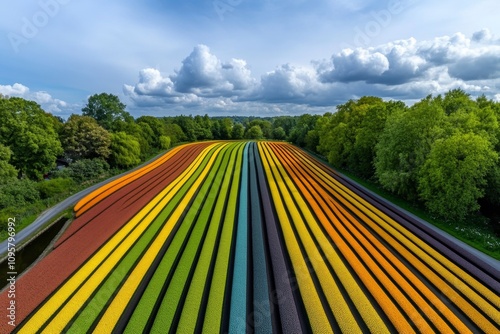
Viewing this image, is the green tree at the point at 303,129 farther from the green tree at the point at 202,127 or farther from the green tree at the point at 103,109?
the green tree at the point at 103,109

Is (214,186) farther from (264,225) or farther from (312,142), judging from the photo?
(312,142)

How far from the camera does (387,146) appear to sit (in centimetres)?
3506

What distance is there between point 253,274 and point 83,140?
44869mm

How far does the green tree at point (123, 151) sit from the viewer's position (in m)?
51.8

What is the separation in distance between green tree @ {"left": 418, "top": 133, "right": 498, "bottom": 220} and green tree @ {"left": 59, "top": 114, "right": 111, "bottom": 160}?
5186 cm

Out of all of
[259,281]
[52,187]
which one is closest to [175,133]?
[52,187]

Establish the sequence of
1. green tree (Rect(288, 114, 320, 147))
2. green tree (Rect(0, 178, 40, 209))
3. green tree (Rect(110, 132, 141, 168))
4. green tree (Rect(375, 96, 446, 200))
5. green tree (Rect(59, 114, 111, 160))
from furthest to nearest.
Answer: green tree (Rect(288, 114, 320, 147)), green tree (Rect(110, 132, 141, 168)), green tree (Rect(59, 114, 111, 160)), green tree (Rect(375, 96, 446, 200)), green tree (Rect(0, 178, 40, 209))

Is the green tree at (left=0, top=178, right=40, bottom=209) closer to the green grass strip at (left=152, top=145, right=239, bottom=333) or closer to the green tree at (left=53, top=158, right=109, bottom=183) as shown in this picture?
the green tree at (left=53, top=158, right=109, bottom=183)

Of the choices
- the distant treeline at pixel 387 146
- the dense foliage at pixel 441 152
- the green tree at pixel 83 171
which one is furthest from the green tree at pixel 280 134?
the green tree at pixel 83 171

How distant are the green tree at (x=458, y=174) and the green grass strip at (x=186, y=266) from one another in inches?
875

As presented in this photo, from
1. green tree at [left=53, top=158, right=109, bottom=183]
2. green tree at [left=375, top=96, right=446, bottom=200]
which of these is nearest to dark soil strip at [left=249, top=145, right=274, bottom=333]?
green tree at [left=375, top=96, right=446, bottom=200]

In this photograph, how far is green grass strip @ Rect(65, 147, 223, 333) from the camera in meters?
13.9

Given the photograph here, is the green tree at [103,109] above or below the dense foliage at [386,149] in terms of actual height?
above

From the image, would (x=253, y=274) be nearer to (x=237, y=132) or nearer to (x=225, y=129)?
(x=225, y=129)
